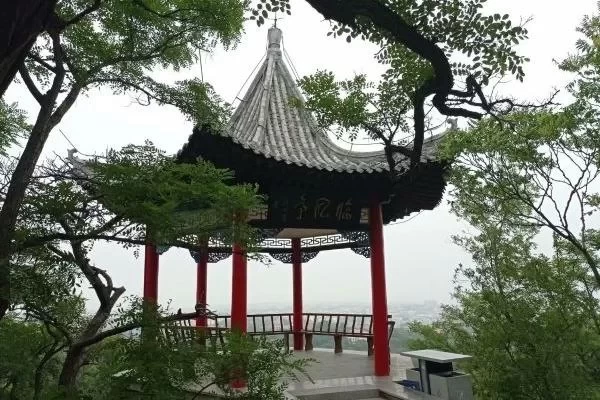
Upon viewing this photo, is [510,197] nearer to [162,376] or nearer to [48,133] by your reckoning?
[162,376]

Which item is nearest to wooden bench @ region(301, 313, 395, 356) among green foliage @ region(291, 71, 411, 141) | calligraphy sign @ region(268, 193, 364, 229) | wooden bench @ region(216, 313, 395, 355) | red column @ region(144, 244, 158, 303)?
wooden bench @ region(216, 313, 395, 355)

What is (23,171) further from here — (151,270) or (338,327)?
(338,327)

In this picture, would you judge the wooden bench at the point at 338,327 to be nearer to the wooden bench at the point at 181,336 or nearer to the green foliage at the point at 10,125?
the wooden bench at the point at 181,336

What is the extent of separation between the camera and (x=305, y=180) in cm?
681

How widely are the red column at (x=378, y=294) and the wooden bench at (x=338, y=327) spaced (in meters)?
2.30

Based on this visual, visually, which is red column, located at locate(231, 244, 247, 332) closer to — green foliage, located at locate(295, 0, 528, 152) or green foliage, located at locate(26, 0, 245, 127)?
green foliage, located at locate(26, 0, 245, 127)

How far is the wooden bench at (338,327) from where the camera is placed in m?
9.98

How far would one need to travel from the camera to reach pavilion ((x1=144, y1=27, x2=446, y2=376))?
247 inches

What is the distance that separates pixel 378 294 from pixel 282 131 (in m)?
3.46

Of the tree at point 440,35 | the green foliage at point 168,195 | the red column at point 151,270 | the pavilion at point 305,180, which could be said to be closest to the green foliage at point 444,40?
the tree at point 440,35

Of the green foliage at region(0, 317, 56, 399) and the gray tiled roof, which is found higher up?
the gray tiled roof

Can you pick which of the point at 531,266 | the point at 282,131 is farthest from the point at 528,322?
the point at 282,131

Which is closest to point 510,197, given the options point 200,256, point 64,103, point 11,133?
point 64,103

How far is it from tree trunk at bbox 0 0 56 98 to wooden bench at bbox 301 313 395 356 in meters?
8.73
